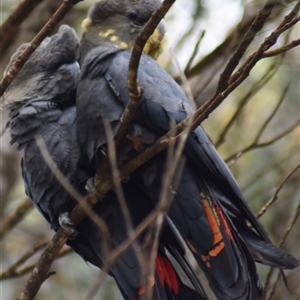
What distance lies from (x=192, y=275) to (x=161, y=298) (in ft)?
0.58

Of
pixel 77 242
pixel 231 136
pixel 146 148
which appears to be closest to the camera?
pixel 146 148

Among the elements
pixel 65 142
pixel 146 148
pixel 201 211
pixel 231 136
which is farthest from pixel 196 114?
pixel 231 136

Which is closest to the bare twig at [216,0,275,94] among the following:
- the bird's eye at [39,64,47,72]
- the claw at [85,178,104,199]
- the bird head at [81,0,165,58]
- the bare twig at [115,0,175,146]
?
the bare twig at [115,0,175,146]

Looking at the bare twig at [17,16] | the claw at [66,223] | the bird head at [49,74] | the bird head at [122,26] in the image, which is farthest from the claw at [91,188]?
the bare twig at [17,16]

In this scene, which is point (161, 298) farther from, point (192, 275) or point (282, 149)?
point (282, 149)

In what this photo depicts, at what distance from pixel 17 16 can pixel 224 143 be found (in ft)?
7.29

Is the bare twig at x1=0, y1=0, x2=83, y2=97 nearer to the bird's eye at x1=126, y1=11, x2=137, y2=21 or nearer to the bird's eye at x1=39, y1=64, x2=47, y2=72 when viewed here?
the bird's eye at x1=39, y1=64, x2=47, y2=72

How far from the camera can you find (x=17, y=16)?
2883 mm

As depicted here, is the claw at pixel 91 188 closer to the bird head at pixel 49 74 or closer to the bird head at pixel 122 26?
the bird head at pixel 49 74

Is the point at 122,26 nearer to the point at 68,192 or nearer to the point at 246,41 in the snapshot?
the point at 68,192

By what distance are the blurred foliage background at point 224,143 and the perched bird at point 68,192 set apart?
0.74 m

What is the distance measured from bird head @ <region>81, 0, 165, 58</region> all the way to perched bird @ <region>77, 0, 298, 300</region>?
11.6 inches

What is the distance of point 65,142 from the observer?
9.07 feet

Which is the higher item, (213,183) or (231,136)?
(213,183)
